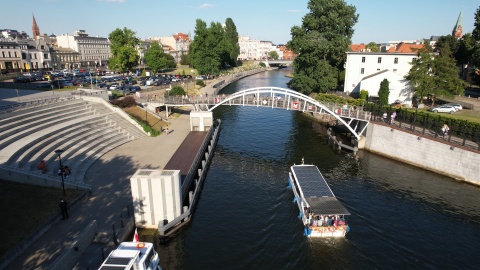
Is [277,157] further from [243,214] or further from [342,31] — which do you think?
[342,31]

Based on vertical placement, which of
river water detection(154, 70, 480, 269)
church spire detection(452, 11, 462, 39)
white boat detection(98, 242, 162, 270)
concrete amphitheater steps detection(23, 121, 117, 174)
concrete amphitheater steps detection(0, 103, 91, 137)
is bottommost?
river water detection(154, 70, 480, 269)

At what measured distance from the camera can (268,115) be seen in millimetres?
66938

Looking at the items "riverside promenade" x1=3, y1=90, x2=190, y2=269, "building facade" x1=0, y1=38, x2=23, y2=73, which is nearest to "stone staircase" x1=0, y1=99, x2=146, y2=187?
"riverside promenade" x1=3, y1=90, x2=190, y2=269

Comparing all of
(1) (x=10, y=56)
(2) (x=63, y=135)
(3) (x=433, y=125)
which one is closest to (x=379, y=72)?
(3) (x=433, y=125)

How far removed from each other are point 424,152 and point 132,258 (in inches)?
1391

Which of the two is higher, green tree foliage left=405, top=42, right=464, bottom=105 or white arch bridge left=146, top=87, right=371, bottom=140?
green tree foliage left=405, top=42, right=464, bottom=105

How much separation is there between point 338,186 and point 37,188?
27542 millimetres

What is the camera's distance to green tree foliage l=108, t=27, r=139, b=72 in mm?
92438

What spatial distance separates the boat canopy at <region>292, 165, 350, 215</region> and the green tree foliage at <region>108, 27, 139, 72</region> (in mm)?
76917

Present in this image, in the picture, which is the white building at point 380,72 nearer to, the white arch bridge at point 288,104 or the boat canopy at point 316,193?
the white arch bridge at point 288,104

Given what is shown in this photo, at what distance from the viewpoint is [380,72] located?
5912 cm

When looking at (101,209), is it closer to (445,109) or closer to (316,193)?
(316,193)

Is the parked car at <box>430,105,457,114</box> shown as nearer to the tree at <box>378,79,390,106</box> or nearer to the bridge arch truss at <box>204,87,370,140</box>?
the tree at <box>378,79,390,106</box>

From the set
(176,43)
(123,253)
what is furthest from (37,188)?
(176,43)
